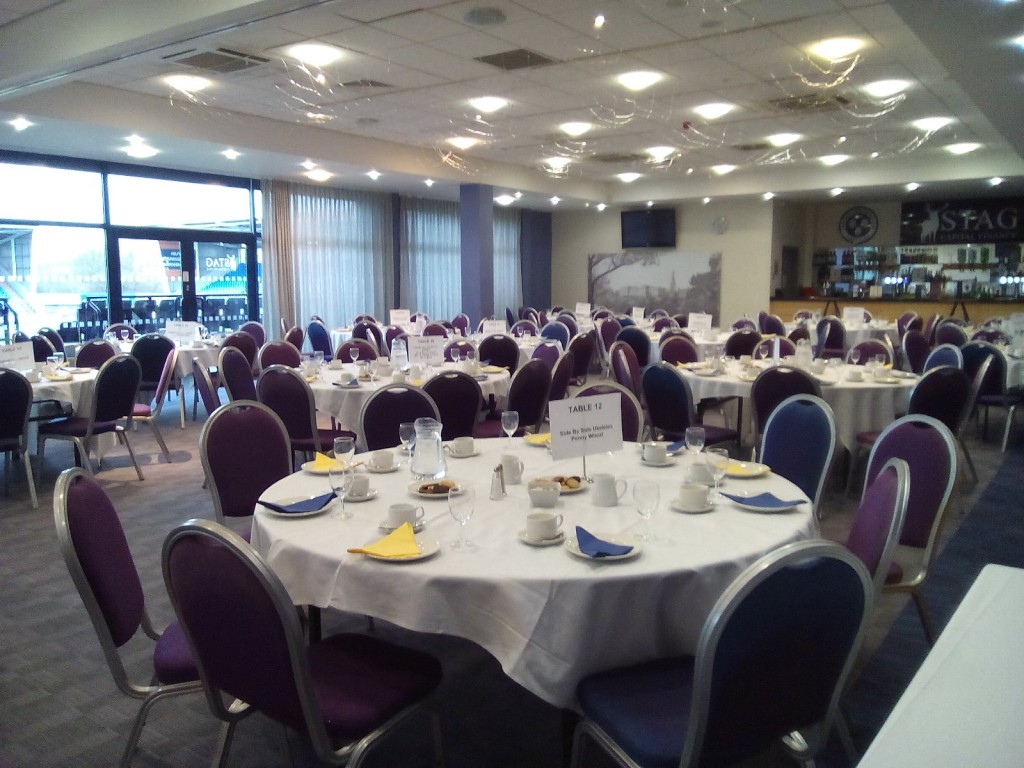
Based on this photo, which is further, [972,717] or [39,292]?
[39,292]

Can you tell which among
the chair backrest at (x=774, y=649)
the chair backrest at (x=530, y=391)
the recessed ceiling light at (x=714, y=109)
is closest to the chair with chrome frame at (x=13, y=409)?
the chair backrest at (x=530, y=391)

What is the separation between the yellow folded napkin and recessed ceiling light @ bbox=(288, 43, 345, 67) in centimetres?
607

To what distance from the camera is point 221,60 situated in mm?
7680

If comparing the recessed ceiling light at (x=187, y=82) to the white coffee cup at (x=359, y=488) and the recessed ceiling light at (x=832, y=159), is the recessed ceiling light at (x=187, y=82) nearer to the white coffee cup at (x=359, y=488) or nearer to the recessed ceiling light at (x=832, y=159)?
the white coffee cup at (x=359, y=488)

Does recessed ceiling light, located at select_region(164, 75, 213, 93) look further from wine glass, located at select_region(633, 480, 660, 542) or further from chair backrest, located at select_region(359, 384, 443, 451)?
wine glass, located at select_region(633, 480, 660, 542)

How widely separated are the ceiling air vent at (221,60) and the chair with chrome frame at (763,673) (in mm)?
7222

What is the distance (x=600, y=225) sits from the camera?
774 inches

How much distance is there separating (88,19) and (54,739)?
18.7 feet

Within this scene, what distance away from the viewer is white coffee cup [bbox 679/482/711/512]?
8.85 ft

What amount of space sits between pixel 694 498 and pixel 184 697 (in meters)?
2.20

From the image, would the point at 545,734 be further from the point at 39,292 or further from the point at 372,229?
the point at 372,229

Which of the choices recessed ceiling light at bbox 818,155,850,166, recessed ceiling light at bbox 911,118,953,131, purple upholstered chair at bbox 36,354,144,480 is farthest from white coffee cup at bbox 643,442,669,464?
recessed ceiling light at bbox 818,155,850,166

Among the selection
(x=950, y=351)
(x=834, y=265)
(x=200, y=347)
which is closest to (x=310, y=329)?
(x=200, y=347)

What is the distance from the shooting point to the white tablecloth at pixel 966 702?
1.12 metres
